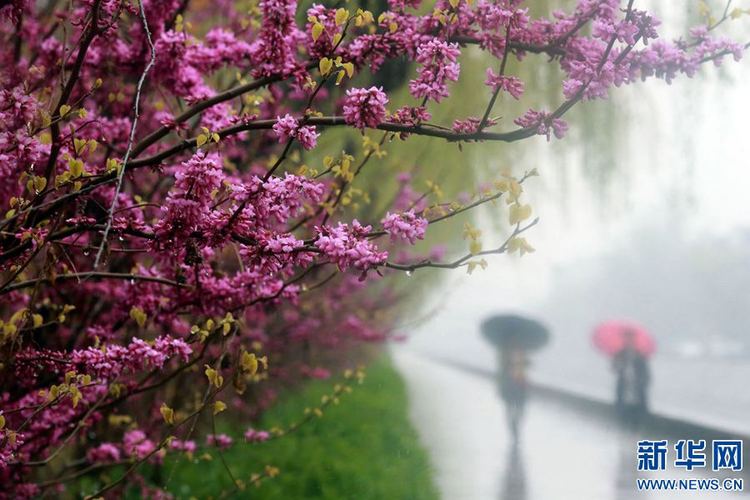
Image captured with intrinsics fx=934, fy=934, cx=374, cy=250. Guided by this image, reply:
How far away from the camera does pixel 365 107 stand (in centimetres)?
220

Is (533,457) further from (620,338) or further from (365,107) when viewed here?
Result: (365,107)

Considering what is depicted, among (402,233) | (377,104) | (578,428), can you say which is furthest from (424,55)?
(578,428)

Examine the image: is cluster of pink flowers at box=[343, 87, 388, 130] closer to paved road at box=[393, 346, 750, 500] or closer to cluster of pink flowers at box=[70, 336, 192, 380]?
cluster of pink flowers at box=[70, 336, 192, 380]

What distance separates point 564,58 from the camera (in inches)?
105

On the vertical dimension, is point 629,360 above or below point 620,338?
below

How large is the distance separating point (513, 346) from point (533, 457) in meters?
1.21

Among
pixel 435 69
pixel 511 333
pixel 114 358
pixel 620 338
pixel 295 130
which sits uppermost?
pixel 620 338

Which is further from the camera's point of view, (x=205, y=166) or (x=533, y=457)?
(x=533, y=457)

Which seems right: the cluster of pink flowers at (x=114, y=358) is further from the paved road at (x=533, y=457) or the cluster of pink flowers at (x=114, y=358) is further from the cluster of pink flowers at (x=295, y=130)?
the paved road at (x=533, y=457)

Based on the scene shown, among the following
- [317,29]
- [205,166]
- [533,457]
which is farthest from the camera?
[533,457]

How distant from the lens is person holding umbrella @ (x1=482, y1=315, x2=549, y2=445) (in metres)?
9.27

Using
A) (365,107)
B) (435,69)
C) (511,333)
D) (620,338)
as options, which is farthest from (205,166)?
(620,338)

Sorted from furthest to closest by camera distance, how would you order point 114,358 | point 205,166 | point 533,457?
point 533,457 < point 114,358 < point 205,166

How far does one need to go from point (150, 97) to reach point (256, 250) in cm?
177
